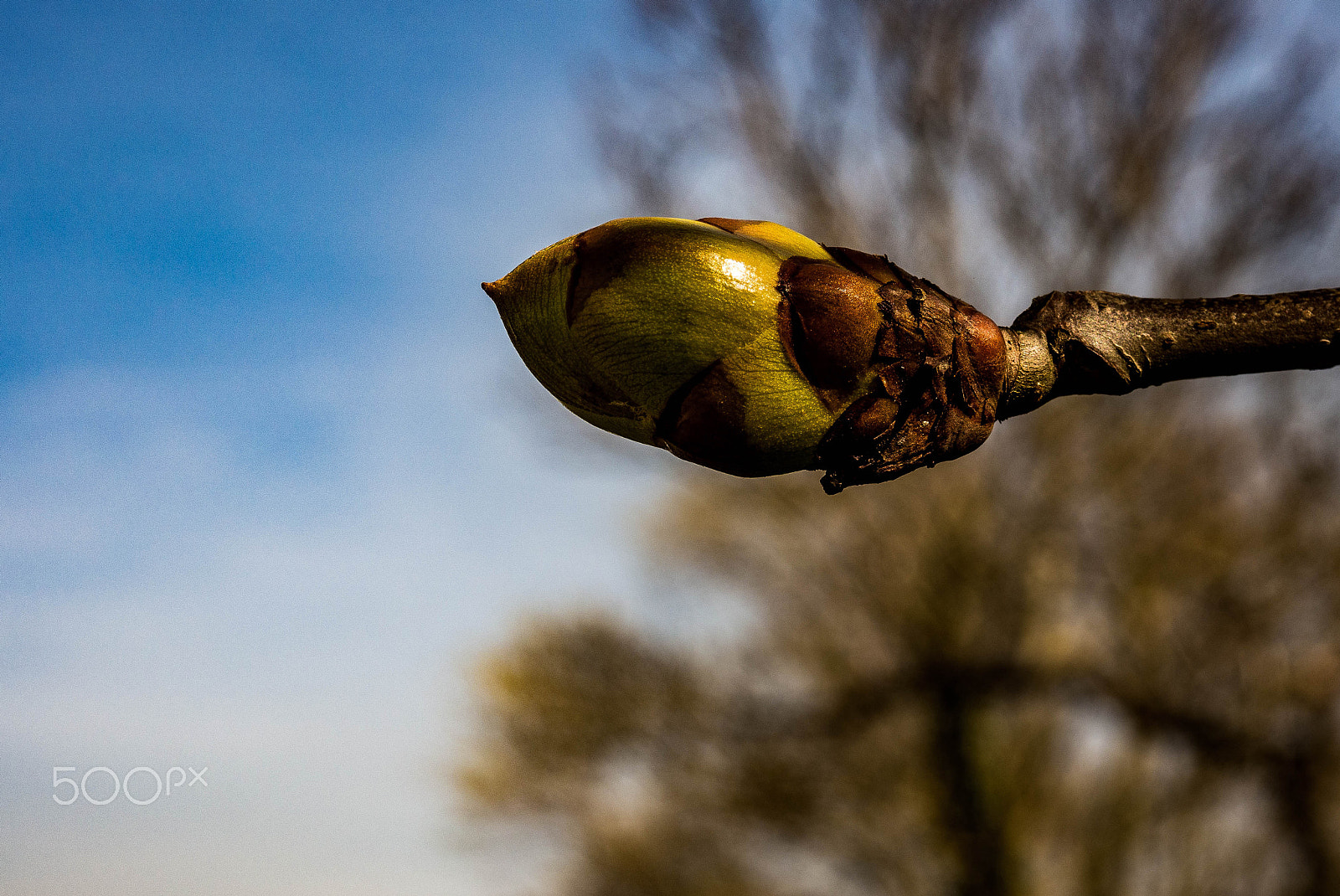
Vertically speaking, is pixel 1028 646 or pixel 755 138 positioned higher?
pixel 755 138

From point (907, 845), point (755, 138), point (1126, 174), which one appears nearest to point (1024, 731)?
point (907, 845)

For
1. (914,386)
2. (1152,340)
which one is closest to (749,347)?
(914,386)

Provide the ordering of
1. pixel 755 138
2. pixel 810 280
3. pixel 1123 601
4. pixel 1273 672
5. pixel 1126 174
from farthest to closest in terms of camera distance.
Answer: pixel 755 138
pixel 1126 174
pixel 1123 601
pixel 1273 672
pixel 810 280

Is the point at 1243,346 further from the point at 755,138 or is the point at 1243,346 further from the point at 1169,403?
the point at 755,138

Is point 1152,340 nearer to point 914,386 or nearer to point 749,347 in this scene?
point 914,386

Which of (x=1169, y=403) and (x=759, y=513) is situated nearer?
(x=1169, y=403)
